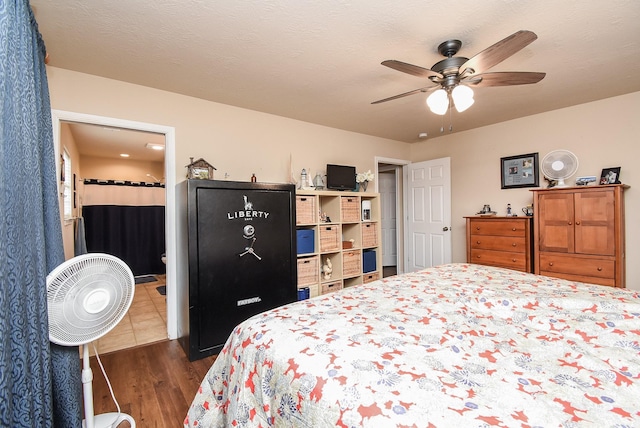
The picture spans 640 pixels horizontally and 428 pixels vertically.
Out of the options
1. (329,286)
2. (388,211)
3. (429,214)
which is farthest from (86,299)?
(388,211)

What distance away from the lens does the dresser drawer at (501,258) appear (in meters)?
3.24

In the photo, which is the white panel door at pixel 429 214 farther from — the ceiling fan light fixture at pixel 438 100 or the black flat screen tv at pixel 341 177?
the ceiling fan light fixture at pixel 438 100

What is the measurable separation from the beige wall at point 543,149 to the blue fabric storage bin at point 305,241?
2.35m

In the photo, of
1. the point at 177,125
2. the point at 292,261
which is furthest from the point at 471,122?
the point at 177,125

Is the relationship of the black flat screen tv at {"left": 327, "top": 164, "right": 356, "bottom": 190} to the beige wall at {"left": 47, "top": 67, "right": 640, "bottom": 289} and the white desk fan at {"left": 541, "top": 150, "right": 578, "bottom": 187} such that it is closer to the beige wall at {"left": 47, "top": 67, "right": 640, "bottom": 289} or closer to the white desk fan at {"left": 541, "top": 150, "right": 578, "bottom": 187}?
the beige wall at {"left": 47, "top": 67, "right": 640, "bottom": 289}

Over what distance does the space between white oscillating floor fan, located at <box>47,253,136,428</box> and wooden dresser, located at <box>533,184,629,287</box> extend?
366 cm

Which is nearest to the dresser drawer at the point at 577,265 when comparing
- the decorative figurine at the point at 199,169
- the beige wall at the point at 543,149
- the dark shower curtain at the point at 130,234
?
the beige wall at the point at 543,149

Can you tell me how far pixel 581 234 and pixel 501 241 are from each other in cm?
70

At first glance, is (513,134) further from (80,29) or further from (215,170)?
(80,29)

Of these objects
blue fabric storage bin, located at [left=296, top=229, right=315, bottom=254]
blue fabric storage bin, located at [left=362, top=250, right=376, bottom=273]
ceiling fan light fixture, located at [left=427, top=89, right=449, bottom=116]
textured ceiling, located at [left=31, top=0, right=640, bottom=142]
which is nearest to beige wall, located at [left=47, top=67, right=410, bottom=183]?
textured ceiling, located at [left=31, top=0, right=640, bottom=142]

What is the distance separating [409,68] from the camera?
180 centimetres

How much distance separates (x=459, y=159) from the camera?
431 centimetres

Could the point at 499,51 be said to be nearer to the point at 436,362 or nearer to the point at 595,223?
the point at 436,362

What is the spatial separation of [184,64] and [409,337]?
7.85 feet
